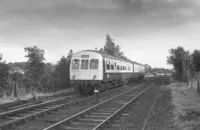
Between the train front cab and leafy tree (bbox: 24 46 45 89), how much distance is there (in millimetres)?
10815

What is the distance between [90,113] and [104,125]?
2.30 metres

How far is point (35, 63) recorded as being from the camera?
28109mm

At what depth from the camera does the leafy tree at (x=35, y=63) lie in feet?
89.9

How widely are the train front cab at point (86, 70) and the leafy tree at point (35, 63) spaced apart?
10.8 meters

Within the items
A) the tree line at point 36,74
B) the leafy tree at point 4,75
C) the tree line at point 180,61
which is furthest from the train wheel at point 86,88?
the tree line at point 180,61

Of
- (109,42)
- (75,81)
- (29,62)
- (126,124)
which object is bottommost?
(126,124)

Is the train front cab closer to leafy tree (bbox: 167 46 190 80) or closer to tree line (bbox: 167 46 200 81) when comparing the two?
tree line (bbox: 167 46 200 81)

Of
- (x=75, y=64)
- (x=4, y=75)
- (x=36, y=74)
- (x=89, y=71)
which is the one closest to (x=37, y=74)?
(x=36, y=74)

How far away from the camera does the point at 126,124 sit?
8.07 metres

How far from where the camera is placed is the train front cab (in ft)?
56.8

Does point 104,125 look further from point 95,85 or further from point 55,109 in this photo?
point 95,85

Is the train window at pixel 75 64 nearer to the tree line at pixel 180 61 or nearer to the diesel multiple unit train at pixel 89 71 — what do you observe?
the diesel multiple unit train at pixel 89 71

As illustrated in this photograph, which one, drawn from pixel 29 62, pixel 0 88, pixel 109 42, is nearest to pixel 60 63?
pixel 29 62

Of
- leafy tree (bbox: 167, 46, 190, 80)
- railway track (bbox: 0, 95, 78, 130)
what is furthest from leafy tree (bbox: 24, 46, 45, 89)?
leafy tree (bbox: 167, 46, 190, 80)
